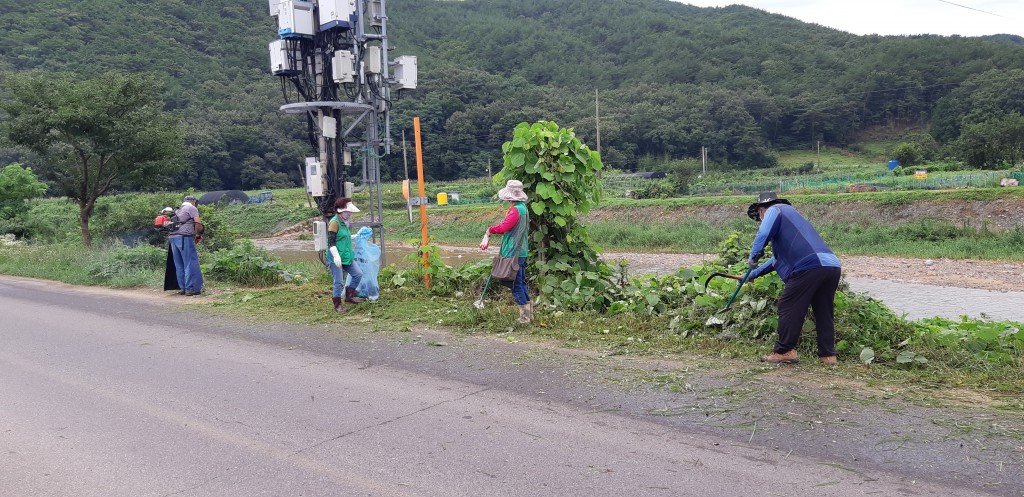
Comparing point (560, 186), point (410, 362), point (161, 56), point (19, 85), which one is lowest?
point (410, 362)

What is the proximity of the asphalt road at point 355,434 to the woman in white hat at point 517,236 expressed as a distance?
46.3 inches

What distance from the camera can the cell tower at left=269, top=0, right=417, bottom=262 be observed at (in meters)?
14.0

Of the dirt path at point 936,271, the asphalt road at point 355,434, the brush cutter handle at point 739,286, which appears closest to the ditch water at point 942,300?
the dirt path at point 936,271

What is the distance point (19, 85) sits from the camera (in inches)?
851

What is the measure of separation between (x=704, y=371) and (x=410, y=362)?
3.03m

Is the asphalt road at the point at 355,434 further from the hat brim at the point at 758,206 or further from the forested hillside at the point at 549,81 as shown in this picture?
the forested hillside at the point at 549,81

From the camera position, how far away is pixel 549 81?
117m

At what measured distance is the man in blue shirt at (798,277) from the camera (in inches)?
268

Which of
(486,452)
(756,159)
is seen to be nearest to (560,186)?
(486,452)

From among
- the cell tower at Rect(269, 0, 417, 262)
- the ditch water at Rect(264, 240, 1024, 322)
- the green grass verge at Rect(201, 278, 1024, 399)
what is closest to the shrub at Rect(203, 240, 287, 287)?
the green grass verge at Rect(201, 278, 1024, 399)

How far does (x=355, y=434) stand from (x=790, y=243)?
4.29 m

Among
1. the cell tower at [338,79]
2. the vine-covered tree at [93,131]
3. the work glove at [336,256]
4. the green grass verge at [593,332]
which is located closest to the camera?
the green grass verge at [593,332]

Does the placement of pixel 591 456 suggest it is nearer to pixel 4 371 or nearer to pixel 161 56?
pixel 4 371

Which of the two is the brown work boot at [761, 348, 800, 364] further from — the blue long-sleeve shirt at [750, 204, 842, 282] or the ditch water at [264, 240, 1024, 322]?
the ditch water at [264, 240, 1024, 322]
